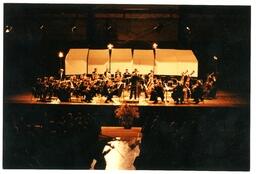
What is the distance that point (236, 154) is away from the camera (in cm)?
600

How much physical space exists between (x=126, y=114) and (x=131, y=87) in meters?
1.52

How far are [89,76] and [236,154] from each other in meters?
4.39

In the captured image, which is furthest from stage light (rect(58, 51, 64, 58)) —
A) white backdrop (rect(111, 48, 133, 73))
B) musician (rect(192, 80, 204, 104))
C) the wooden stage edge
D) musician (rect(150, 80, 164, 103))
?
musician (rect(192, 80, 204, 104))

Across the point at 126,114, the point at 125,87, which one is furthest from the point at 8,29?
the point at 125,87

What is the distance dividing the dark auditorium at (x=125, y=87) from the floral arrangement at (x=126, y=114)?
0.02 meters

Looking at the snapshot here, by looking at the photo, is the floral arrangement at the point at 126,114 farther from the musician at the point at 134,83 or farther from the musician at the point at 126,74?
the musician at the point at 126,74

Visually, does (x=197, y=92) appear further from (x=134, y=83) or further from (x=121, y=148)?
(x=121, y=148)

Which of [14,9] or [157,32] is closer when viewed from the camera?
[14,9]

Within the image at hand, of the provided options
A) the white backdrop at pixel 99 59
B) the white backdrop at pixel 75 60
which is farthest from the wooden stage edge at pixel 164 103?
the white backdrop at pixel 99 59

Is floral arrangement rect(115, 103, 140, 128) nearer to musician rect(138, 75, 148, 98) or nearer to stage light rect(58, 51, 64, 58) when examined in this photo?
musician rect(138, 75, 148, 98)

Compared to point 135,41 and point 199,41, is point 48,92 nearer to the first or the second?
point 135,41

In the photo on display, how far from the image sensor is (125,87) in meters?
8.86
